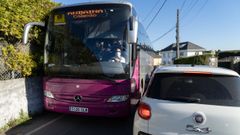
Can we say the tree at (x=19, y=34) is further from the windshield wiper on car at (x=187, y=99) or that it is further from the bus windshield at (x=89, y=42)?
the windshield wiper on car at (x=187, y=99)

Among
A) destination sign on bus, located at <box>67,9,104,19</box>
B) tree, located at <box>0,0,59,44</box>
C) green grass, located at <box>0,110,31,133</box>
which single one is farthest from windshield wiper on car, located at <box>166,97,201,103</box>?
tree, located at <box>0,0,59,44</box>

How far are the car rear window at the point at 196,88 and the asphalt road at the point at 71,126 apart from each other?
2.76 m

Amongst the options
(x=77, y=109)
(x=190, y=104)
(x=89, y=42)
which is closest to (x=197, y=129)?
(x=190, y=104)

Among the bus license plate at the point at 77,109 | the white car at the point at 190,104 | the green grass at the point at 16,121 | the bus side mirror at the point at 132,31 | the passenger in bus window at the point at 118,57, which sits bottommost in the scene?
the green grass at the point at 16,121

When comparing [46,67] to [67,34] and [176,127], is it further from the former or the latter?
[176,127]

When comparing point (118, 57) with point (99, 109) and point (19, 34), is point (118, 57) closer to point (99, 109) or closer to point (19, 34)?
point (99, 109)

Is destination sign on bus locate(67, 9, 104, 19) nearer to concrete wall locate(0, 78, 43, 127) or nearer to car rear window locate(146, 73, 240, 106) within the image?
concrete wall locate(0, 78, 43, 127)

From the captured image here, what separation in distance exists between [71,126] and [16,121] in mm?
1393

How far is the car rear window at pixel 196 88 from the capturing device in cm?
425

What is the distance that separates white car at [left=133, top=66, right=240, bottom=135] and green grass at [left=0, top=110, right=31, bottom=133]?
3.80 meters

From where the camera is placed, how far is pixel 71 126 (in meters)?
7.46

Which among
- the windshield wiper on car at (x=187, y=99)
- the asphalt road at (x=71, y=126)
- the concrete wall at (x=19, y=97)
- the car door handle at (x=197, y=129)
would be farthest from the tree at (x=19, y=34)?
the car door handle at (x=197, y=129)

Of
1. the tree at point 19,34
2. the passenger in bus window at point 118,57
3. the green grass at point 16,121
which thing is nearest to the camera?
the green grass at point 16,121

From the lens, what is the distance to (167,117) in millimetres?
4188
